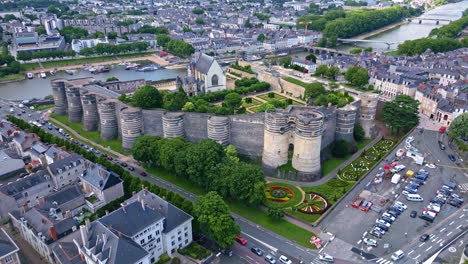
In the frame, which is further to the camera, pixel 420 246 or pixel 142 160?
pixel 142 160

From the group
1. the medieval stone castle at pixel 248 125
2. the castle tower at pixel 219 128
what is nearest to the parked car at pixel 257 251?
the medieval stone castle at pixel 248 125

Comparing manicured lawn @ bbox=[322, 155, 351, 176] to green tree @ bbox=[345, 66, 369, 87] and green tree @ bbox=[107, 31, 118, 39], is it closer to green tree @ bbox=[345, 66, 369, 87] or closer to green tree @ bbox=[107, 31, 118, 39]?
green tree @ bbox=[345, 66, 369, 87]

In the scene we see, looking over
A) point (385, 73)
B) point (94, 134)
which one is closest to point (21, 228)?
point (94, 134)

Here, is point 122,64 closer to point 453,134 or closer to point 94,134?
point 94,134

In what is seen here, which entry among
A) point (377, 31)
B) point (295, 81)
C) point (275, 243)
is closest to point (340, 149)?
point (275, 243)

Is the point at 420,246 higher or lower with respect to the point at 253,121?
lower

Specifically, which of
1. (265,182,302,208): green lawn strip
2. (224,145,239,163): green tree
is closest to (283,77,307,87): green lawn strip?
(224,145,239,163): green tree
